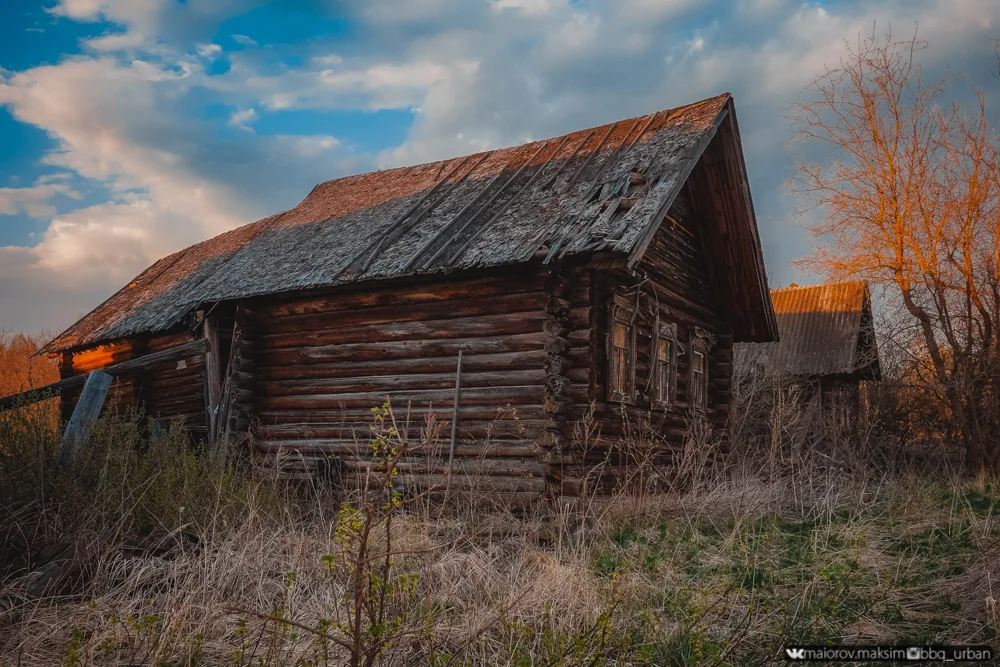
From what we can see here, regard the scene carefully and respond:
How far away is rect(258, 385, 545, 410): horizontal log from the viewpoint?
352 inches

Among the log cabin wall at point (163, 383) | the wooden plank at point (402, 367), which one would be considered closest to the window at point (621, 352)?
the wooden plank at point (402, 367)

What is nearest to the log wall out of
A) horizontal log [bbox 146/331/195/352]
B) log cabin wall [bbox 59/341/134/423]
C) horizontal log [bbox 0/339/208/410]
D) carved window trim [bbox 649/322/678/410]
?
carved window trim [bbox 649/322/678/410]

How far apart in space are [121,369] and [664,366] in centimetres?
738

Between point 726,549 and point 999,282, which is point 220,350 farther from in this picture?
point 999,282

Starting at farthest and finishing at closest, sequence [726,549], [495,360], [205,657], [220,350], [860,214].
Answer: [860,214], [220,350], [495,360], [726,549], [205,657]

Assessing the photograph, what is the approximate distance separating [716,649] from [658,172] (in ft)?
21.8

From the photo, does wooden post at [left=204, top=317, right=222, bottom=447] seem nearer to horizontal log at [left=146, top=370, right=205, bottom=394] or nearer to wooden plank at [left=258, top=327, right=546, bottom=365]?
wooden plank at [left=258, top=327, right=546, bottom=365]

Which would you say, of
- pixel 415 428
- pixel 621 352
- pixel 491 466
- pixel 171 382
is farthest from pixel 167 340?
pixel 621 352

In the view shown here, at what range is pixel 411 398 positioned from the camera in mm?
9828

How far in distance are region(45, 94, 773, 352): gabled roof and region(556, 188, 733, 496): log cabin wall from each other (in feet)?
2.66

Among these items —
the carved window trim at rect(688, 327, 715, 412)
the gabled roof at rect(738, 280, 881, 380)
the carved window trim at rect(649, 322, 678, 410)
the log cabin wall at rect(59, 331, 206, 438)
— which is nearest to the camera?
the carved window trim at rect(649, 322, 678, 410)

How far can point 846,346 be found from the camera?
832 inches

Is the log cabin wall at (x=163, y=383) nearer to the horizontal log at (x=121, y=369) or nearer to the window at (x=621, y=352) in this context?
the horizontal log at (x=121, y=369)

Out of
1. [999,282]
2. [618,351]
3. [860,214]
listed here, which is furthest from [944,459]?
[618,351]
